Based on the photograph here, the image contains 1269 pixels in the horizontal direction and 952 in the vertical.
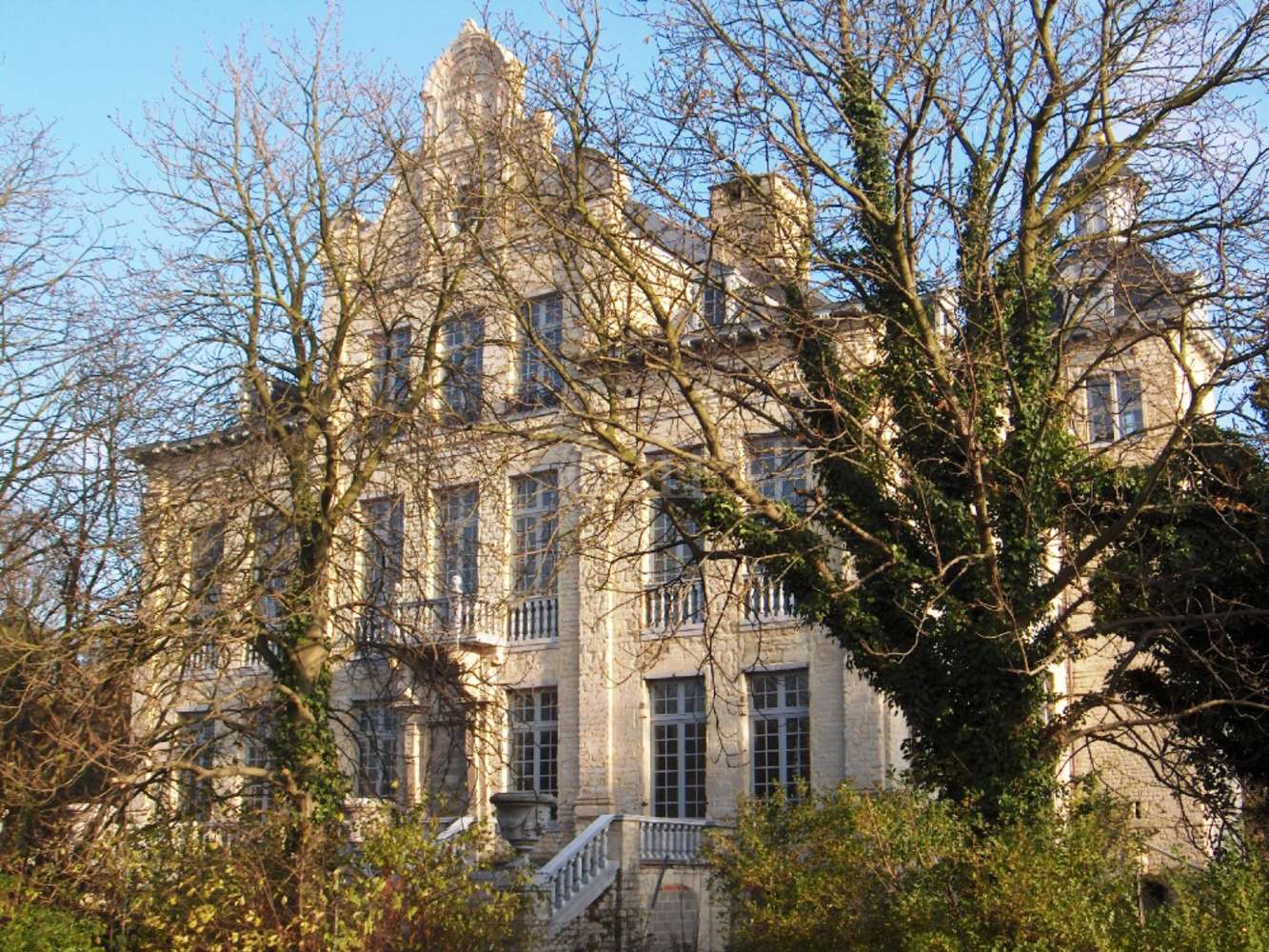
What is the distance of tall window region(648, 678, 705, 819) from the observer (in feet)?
Answer: 75.6

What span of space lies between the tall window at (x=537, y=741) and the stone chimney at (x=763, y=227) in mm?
11652

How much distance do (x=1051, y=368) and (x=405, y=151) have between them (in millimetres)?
7289

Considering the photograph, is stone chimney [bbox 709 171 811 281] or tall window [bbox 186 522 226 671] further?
tall window [bbox 186 522 226 671]

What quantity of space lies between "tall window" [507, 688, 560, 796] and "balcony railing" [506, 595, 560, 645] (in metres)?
0.89

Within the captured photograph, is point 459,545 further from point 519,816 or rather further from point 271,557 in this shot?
point 271,557

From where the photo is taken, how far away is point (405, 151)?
54.1ft

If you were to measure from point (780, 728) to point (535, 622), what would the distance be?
4802mm

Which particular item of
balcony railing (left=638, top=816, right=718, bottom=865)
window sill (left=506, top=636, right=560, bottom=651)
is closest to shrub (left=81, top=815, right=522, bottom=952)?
balcony railing (left=638, top=816, right=718, bottom=865)

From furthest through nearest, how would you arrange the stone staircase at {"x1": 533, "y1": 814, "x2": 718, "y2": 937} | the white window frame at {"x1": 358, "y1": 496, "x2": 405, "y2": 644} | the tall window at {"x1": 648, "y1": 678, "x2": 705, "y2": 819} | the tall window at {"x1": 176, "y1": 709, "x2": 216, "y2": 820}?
the tall window at {"x1": 648, "y1": 678, "x2": 705, "y2": 819} < the stone staircase at {"x1": 533, "y1": 814, "x2": 718, "y2": 937} < the white window frame at {"x1": 358, "y1": 496, "x2": 405, "y2": 644} < the tall window at {"x1": 176, "y1": 709, "x2": 216, "y2": 820}

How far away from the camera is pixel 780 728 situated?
22.4 metres

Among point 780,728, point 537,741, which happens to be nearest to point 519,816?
point 780,728

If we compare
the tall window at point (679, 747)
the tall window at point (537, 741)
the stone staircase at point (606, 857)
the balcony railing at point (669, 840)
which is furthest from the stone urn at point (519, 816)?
the tall window at point (537, 741)

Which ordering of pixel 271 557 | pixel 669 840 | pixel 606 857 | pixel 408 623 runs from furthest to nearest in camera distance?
1. pixel 669 840
2. pixel 606 857
3. pixel 408 623
4. pixel 271 557

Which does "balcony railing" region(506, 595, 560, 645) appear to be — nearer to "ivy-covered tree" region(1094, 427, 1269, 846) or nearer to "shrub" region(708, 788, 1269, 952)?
"shrub" region(708, 788, 1269, 952)
